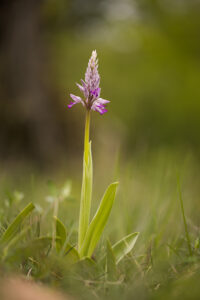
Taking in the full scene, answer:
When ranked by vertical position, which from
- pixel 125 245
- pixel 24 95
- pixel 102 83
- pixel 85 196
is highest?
pixel 102 83

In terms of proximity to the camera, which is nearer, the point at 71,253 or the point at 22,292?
the point at 22,292

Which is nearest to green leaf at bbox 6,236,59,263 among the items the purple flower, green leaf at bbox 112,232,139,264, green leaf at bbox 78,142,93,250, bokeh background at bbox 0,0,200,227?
green leaf at bbox 78,142,93,250

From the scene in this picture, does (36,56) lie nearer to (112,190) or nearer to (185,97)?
(185,97)

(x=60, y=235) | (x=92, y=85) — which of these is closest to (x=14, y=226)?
(x=60, y=235)

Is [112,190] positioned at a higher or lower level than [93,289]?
higher

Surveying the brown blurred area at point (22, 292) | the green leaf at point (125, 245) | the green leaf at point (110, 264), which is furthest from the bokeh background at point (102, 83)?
the brown blurred area at point (22, 292)

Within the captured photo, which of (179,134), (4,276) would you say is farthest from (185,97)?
(4,276)

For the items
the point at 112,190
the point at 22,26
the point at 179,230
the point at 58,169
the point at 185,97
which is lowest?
the point at 58,169

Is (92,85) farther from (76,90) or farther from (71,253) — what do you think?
(76,90)
